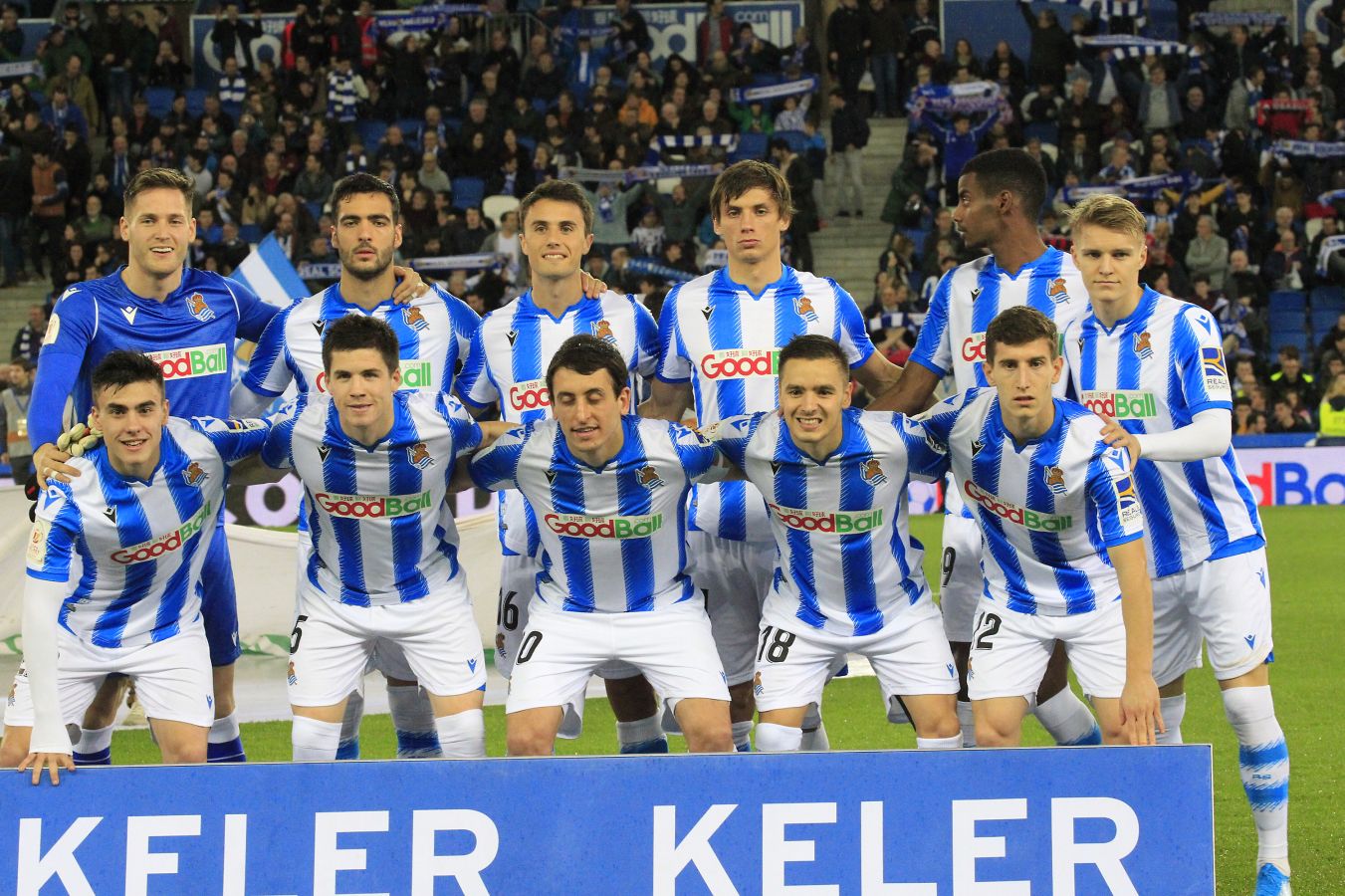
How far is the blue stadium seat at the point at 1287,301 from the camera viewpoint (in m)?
18.2

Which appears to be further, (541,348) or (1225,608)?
(541,348)

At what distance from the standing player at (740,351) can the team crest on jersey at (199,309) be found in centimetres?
158

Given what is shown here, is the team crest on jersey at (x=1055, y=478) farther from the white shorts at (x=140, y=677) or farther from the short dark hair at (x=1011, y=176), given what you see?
the white shorts at (x=140, y=677)

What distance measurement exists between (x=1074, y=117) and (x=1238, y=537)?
14810 mm

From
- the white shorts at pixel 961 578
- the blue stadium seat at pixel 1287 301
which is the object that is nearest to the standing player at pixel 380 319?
the white shorts at pixel 961 578

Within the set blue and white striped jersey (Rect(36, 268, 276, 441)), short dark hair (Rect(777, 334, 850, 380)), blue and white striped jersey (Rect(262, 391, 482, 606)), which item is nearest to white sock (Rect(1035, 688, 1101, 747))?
short dark hair (Rect(777, 334, 850, 380))

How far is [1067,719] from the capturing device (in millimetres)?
5727

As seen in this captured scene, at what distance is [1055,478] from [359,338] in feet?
7.14

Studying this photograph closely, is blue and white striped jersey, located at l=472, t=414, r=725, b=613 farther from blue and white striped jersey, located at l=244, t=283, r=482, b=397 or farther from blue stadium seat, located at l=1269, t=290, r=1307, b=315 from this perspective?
blue stadium seat, located at l=1269, t=290, r=1307, b=315

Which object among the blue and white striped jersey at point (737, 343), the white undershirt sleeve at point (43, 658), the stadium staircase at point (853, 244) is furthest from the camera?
the stadium staircase at point (853, 244)

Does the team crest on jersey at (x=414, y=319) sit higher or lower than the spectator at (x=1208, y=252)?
higher

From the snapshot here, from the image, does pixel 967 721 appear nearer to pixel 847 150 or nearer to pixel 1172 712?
pixel 1172 712

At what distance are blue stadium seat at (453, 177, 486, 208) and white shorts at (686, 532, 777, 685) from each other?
13950 mm

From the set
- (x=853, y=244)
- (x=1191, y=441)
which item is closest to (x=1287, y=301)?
(x=853, y=244)
